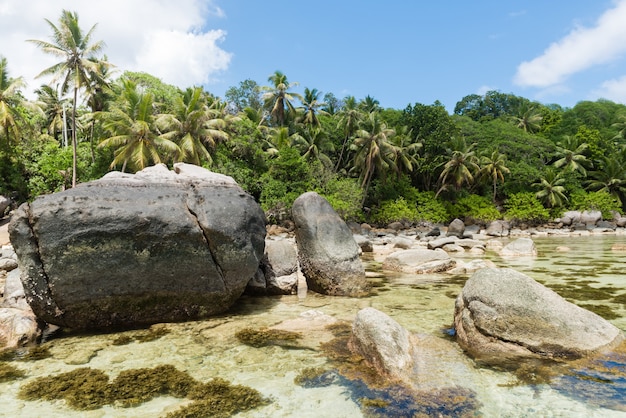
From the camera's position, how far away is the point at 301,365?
223 inches

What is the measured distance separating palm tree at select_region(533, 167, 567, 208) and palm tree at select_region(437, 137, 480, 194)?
7.77 meters

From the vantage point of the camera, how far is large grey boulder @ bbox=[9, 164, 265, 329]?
6.61m

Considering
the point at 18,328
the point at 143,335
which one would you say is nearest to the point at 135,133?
the point at 18,328

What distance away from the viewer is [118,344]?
6.50 m

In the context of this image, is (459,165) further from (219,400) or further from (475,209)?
(219,400)

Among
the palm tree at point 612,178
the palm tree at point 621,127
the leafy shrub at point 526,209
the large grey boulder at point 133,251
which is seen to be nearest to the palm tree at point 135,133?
the large grey boulder at point 133,251

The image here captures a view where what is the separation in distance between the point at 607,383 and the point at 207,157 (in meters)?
29.0

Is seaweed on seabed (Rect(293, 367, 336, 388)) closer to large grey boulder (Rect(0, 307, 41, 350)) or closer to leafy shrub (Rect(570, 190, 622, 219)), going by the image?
large grey boulder (Rect(0, 307, 41, 350))

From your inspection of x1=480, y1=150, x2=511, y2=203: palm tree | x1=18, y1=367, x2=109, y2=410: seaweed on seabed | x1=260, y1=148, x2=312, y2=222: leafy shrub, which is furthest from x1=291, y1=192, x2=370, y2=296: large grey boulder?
x1=480, y1=150, x2=511, y2=203: palm tree

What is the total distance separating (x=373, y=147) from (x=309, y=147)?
636 centimetres

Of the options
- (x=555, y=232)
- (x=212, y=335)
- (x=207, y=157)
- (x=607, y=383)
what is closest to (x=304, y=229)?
(x=212, y=335)

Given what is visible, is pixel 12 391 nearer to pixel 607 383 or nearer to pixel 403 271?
pixel 607 383

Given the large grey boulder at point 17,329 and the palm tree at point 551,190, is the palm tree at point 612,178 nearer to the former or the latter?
the palm tree at point 551,190

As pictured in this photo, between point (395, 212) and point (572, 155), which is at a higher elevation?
point (572, 155)
